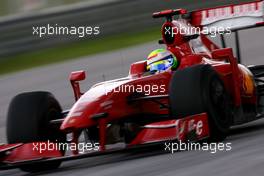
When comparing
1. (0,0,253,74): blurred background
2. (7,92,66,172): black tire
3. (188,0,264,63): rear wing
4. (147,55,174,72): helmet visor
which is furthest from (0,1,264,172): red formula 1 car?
(0,0,253,74): blurred background

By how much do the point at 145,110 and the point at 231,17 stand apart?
1.92 metres

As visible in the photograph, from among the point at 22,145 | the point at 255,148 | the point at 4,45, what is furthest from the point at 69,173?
the point at 4,45

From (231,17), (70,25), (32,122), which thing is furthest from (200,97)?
(70,25)

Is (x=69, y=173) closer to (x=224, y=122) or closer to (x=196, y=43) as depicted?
(x=224, y=122)

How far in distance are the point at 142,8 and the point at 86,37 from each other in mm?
1256

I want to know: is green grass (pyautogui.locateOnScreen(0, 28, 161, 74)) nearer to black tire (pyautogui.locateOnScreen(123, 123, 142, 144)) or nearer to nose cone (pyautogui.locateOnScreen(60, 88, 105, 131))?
black tire (pyautogui.locateOnScreen(123, 123, 142, 144))

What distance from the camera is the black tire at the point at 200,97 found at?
7637 mm

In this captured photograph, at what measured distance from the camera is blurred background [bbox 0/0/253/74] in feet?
50.7

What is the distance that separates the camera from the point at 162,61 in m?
8.59

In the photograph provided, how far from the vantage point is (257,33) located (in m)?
16.1

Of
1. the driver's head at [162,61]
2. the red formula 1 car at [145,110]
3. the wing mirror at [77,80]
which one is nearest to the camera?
the red formula 1 car at [145,110]

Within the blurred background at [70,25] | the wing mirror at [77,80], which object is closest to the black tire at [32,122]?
the wing mirror at [77,80]

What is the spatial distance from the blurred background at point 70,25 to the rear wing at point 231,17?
631 cm

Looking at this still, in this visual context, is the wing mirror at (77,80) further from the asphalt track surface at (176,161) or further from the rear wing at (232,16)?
the rear wing at (232,16)
